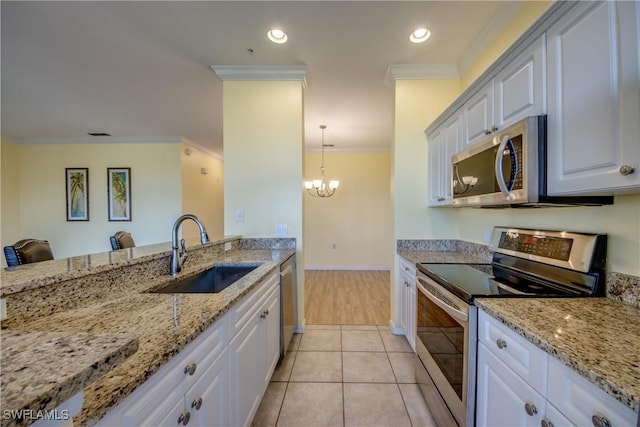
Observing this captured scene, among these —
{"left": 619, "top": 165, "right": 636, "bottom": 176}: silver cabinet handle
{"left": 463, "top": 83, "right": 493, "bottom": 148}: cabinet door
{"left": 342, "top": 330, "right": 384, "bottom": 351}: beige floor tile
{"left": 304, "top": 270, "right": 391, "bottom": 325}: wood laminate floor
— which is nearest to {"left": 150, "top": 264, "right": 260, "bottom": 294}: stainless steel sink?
{"left": 342, "top": 330, "right": 384, "bottom": 351}: beige floor tile

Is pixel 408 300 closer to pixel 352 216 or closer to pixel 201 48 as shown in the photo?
pixel 201 48

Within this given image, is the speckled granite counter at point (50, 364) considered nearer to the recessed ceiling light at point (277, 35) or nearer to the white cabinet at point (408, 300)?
the white cabinet at point (408, 300)

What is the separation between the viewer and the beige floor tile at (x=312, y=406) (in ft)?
5.28

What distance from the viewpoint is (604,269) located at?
1.16 metres

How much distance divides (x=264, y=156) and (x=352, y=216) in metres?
3.29

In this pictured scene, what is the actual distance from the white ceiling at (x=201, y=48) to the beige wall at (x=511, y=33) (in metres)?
0.07

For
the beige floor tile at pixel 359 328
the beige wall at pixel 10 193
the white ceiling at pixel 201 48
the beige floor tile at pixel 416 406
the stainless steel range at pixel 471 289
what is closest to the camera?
the stainless steel range at pixel 471 289

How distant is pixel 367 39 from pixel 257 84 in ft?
3.89

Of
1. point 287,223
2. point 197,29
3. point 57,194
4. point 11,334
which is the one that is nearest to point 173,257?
point 11,334

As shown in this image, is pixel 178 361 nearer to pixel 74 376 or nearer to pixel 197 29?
pixel 74 376

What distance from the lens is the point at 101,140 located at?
489cm

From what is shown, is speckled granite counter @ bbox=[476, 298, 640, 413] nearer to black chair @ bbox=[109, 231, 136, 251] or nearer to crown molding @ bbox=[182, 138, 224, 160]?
black chair @ bbox=[109, 231, 136, 251]

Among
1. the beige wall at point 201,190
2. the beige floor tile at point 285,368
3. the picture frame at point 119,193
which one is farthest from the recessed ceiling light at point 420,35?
the picture frame at point 119,193

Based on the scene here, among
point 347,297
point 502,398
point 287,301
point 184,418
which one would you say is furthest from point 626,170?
point 347,297
